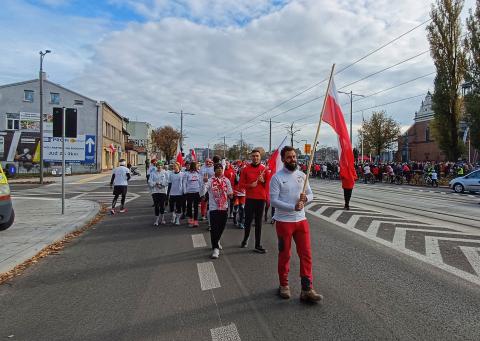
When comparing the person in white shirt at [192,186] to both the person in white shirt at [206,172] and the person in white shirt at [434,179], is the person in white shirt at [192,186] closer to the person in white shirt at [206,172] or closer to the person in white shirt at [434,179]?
the person in white shirt at [206,172]

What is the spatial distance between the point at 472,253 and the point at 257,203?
3.96m

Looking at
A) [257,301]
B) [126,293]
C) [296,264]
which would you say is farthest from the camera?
[296,264]

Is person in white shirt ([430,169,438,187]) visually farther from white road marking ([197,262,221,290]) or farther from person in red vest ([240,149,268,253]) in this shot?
white road marking ([197,262,221,290])

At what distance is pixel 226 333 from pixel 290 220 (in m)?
1.59

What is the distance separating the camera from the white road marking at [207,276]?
17.6 ft

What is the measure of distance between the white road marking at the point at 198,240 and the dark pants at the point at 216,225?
98 cm

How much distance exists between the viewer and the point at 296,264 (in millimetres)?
6391

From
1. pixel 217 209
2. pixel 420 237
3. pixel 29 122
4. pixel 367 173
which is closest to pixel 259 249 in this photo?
pixel 217 209

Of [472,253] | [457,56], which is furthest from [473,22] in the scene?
[472,253]

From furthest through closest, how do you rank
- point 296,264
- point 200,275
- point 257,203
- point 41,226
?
point 41,226, point 257,203, point 296,264, point 200,275

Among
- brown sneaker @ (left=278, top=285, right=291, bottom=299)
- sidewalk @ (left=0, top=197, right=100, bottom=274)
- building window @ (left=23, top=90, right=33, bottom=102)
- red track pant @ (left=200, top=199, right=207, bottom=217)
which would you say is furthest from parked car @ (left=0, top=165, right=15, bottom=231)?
building window @ (left=23, top=90, right=33, bottom=102)

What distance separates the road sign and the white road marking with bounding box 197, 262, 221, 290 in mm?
40545

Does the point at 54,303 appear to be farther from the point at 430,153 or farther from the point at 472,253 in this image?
the point at 430,153

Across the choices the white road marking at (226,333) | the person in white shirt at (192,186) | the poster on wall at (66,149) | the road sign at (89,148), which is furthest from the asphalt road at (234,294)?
the road sign at (89,148)
